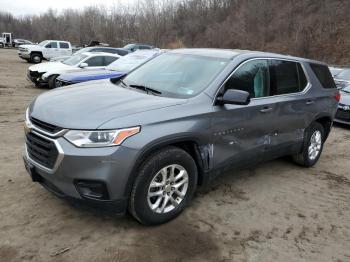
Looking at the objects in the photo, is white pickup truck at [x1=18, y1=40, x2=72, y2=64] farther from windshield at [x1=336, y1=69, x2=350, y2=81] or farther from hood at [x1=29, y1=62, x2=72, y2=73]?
windshield at [x1=336, y1=69, x2=350, y2=81]

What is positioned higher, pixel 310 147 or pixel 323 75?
pixel 323 75

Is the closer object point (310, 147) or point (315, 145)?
point (310, 147)

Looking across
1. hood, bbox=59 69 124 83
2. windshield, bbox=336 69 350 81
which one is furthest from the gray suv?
windshield, bbox=336 69 350 81

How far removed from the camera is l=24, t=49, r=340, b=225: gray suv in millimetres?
3357

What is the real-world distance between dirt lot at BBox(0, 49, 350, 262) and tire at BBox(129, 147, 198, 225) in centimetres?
16

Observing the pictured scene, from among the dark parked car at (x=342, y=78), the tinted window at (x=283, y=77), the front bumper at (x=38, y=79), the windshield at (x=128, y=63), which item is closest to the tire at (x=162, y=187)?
the tinted window at (x=283, y=77)

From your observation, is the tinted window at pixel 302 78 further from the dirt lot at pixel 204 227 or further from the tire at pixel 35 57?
the tire at pixel 35 57

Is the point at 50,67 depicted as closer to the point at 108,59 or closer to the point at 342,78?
the point at 108,59

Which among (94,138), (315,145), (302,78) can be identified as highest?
(302,78)

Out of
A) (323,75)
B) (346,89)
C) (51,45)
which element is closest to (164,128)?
(323,75)

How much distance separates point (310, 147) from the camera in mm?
6023

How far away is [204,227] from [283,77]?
2465 millimetres

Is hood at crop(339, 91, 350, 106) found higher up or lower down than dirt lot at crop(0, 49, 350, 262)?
higher up

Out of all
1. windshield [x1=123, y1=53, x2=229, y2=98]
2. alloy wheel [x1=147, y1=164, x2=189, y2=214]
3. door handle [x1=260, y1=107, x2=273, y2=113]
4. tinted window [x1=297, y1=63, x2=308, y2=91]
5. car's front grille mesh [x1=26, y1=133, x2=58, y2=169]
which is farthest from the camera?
tinted window [x1=297, y1=63, x2=308, y2=91]
